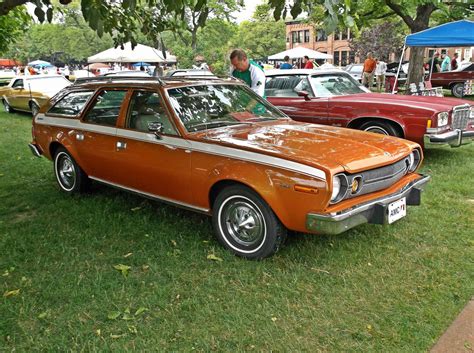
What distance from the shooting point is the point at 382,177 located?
3.98 m

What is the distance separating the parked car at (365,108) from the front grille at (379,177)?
111 inches

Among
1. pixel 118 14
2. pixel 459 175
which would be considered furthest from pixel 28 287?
pixel 459 175

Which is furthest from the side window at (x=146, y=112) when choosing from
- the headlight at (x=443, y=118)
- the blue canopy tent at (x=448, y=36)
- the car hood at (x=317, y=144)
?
the blue canopy tent at (x=448, y=36)

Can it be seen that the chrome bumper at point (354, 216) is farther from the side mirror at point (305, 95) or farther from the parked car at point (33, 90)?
the parked car at point (33, 90)

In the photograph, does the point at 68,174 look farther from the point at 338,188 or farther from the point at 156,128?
the point at 338,188

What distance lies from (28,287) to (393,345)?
2.80m

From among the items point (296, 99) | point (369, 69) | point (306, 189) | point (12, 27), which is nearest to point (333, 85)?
point (296, 99)

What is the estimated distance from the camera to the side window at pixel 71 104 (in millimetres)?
5719

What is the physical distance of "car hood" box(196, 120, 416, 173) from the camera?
367cm

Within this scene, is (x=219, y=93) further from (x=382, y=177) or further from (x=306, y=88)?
(x=306, y=88)

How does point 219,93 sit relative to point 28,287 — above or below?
above

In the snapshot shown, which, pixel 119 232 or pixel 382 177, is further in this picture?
pixel 119 232

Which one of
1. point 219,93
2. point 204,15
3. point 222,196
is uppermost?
point 204,15

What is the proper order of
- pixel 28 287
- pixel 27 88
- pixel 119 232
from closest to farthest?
pixel 28 287 → pixel 119 232 → pixel 27 88
